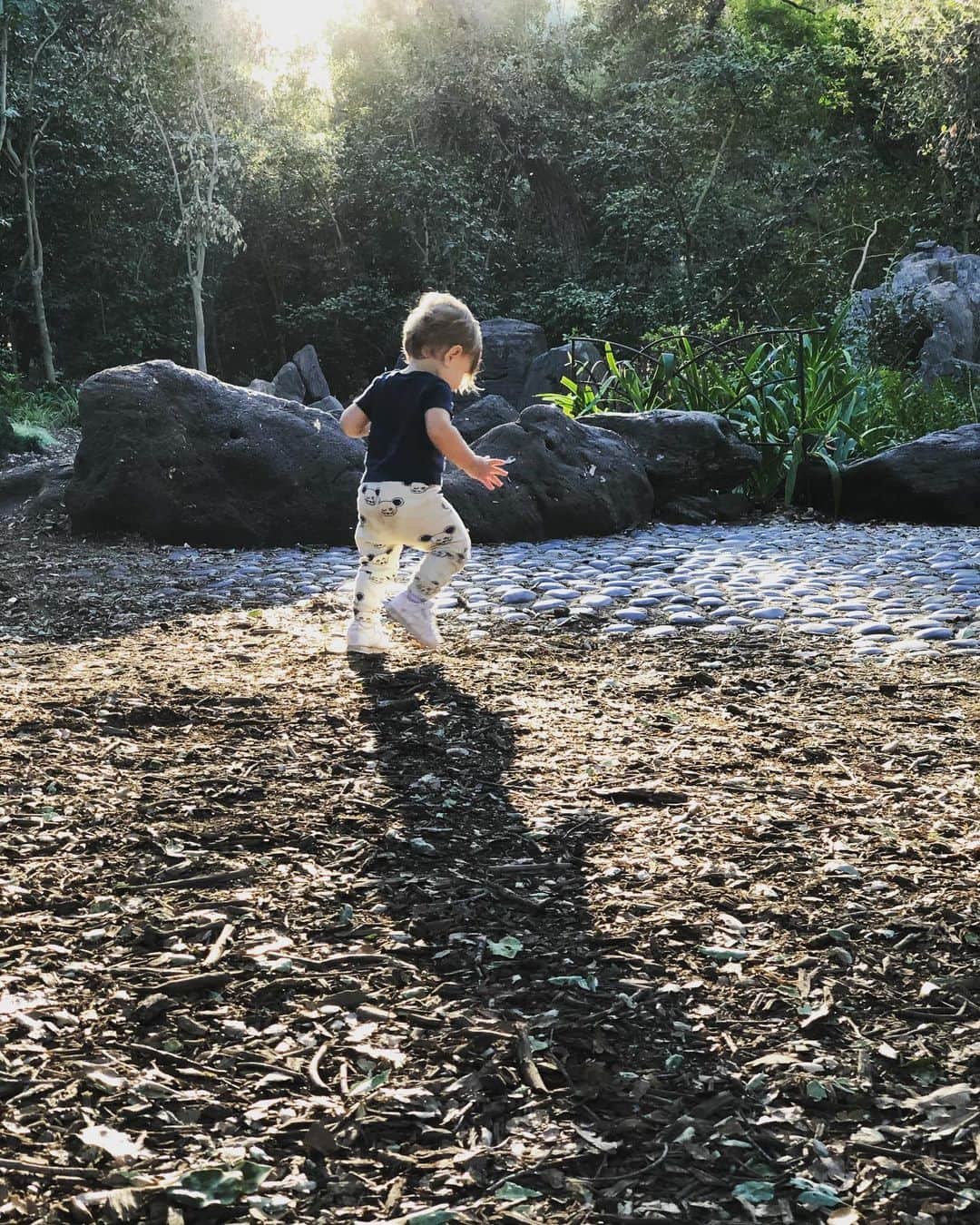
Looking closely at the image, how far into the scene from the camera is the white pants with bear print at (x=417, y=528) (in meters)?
3.65

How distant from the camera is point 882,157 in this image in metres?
17.6

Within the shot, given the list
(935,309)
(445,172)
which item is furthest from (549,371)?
(445,172)

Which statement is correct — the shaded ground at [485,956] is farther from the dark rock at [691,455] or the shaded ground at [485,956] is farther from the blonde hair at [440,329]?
the dark rock at [691,455]

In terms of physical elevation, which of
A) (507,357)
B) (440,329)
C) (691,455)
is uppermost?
(507,357)

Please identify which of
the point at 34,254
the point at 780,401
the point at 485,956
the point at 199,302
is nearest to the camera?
the point at 485,956

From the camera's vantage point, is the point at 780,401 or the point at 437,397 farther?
the point at 780,401

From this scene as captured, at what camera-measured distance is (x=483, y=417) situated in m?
9.28

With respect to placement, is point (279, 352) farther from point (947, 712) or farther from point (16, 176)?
point (947, 712)

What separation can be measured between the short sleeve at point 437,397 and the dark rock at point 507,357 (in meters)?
12.1

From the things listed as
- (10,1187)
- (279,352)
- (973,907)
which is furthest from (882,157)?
(10,1187)

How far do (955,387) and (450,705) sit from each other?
395 inches

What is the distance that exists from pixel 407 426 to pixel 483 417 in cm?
572

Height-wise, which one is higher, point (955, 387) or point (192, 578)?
point (955, 387)

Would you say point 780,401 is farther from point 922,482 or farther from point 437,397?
point 437,397
